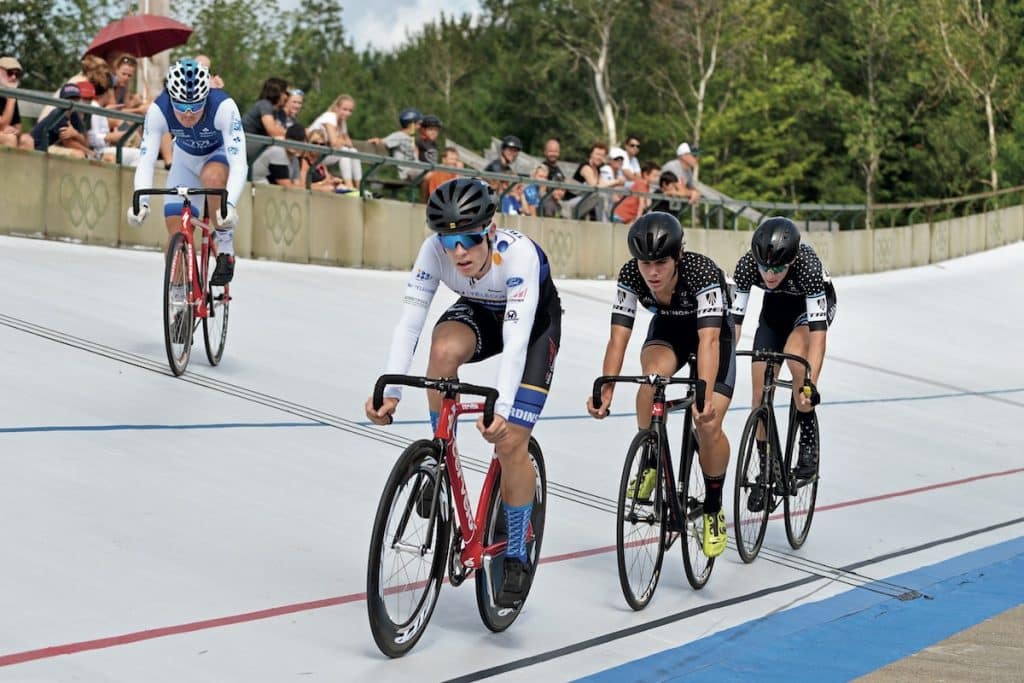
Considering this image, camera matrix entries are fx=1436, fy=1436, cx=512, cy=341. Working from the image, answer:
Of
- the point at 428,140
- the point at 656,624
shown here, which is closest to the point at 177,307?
the point at 656,624

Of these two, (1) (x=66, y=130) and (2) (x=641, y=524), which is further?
(1) (x=66, y=130)

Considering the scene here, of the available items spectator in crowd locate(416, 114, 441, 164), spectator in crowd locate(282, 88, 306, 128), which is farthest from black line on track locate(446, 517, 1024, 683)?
spectator in crowd locate(416, 114, 441, 164)

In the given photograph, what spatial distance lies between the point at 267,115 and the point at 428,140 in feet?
8.59

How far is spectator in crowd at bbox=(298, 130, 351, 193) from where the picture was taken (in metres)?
14.5

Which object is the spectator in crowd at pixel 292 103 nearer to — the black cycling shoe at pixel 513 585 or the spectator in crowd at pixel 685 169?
the spectator in crowd at pixel 685 169

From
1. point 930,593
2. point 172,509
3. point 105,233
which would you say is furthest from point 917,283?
point 172,509

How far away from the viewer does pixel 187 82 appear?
26.2ft

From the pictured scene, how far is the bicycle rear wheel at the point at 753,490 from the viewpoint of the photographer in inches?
265

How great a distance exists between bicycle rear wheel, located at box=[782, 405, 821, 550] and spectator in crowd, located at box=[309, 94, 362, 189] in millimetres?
7615

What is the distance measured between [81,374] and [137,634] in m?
3.84

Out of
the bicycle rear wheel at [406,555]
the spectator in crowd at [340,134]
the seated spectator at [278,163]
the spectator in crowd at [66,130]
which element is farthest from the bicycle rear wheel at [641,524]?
the spectator in crowd at [340,134]

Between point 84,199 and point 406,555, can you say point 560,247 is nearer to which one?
point 84,199

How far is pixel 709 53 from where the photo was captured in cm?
5750

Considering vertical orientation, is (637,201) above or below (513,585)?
above
